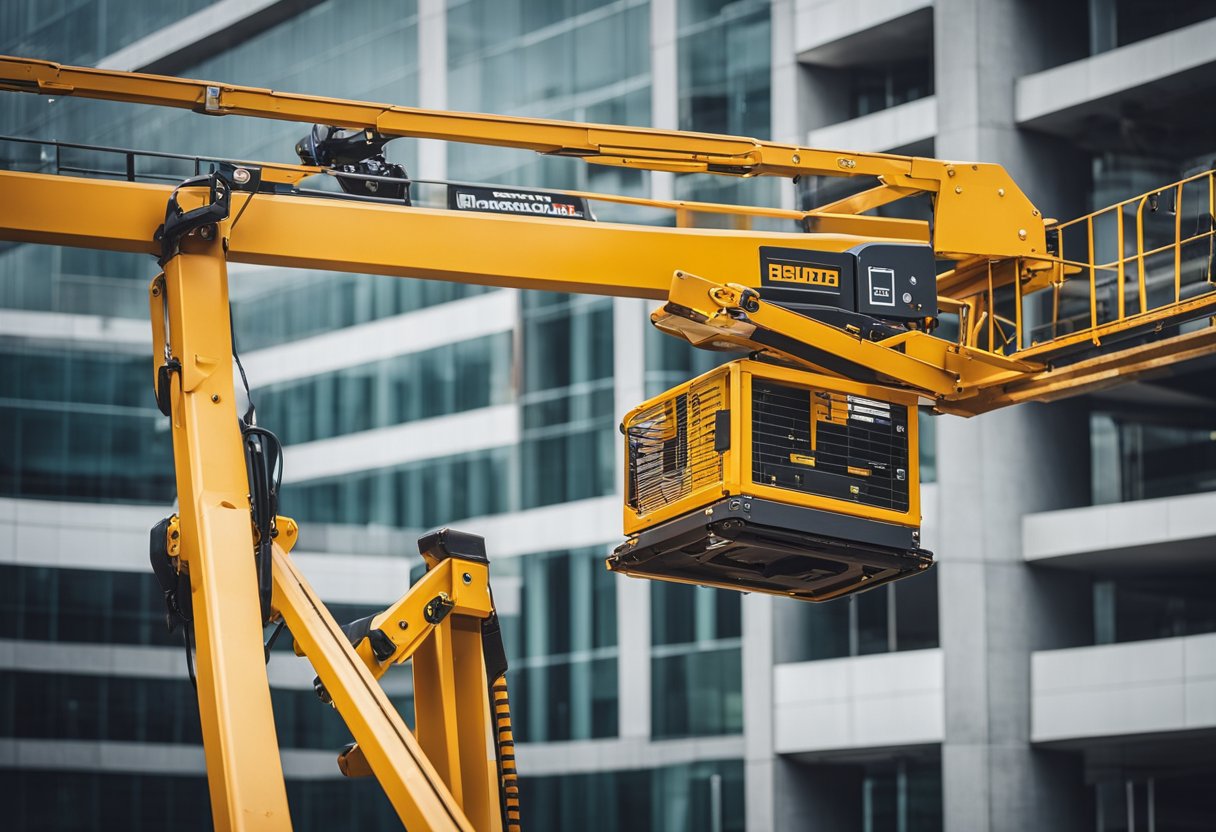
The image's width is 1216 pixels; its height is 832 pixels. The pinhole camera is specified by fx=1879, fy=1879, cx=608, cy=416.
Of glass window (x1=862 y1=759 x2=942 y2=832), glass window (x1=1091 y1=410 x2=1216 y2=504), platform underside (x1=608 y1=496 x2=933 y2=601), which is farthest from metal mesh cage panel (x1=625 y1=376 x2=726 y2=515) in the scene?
glass window (x1=862 y1=759 x2=942 y2=832)

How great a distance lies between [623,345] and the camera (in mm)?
40469

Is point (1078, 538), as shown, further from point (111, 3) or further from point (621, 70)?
point (111, 3)

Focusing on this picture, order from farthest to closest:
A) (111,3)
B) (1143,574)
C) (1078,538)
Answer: (111,3)
(1143,574)
(1078,538)

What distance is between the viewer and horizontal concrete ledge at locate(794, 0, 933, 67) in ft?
118

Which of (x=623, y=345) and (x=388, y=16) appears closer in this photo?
(x=623, y=345)

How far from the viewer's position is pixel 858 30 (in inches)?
1430

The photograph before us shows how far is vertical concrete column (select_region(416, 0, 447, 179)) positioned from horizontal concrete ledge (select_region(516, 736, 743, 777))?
1417 centimetres

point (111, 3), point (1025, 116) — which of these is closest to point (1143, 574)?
point (1025, 116)

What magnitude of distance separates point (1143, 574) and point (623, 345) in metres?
11.8

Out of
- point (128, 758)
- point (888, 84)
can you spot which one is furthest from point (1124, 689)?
point (128, 758)

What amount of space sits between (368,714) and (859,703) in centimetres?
2414

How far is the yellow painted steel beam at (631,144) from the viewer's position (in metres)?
12.3

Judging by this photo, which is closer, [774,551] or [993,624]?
[774,551]

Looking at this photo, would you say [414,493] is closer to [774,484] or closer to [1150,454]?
[1150,454]
